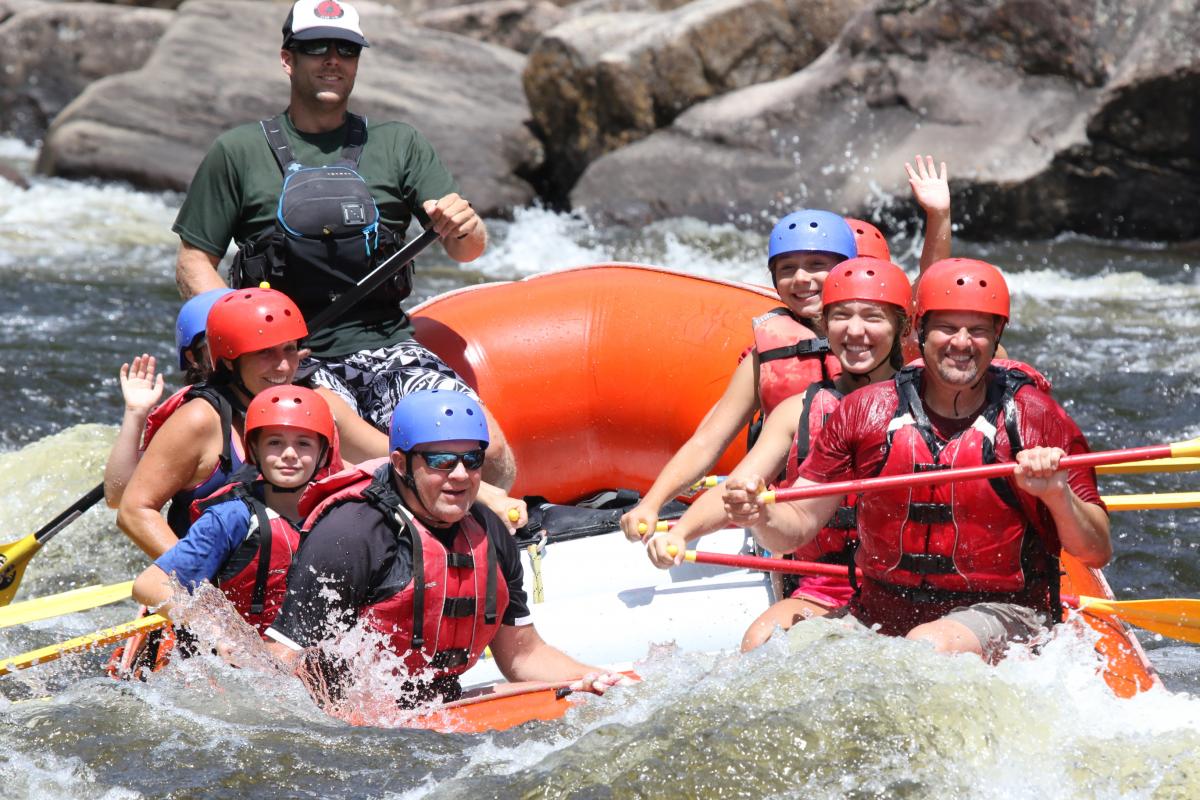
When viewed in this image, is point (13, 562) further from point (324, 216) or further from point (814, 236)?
point (814, 236)

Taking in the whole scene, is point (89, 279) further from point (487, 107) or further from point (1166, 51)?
point (1166, 51)

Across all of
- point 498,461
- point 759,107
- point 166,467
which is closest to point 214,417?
Result: point 166,467

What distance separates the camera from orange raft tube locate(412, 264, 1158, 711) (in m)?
5.43

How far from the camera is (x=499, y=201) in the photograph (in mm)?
14094

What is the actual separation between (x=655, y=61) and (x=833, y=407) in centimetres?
989

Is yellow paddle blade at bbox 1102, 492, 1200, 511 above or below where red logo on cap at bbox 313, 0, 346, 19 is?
below

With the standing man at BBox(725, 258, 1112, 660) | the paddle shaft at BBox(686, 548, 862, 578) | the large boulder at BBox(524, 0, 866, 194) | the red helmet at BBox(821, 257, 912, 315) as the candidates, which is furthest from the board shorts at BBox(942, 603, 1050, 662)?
the large boulder at BBox(524, 0, 866, 194)

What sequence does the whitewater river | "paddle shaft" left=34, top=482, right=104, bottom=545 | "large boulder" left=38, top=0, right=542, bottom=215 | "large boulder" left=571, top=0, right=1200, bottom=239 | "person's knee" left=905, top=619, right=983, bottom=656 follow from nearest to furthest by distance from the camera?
the whitewater river
"person's knee" left=905, top=619, right=983, bottom=656
"paddle shaft" left=34, top=482, right=104, bottom=545
"large boulder" left=571, top=0, right=1200, bottom=239
"large boulder" left=38, top=0, right=542, bottom=215

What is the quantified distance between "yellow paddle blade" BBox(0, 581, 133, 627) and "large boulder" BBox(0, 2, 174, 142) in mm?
13953

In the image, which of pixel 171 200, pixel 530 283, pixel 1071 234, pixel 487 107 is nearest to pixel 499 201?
pixel 487 107

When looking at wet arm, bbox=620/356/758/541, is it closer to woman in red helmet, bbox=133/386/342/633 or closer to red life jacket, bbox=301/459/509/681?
red life jacket, bbox=301/459/509/681

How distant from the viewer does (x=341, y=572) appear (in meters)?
3.71

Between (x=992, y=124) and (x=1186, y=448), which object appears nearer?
(x=1186, y=448)

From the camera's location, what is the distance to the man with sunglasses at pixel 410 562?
3.72 metres
